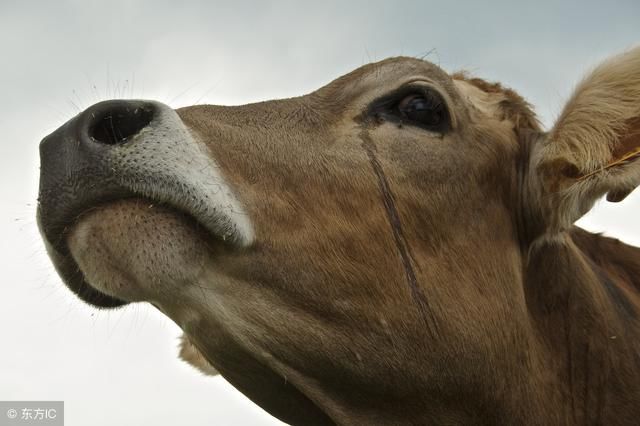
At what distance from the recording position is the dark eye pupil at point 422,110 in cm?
476

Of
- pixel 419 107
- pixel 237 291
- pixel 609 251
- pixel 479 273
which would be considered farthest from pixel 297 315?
pixel 609 251

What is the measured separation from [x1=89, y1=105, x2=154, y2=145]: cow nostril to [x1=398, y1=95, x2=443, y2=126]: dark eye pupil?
1.60 metres

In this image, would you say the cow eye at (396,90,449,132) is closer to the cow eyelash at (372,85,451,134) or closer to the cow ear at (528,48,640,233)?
the cow eyelash at (372,85,451,134)

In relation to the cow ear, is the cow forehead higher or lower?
higher

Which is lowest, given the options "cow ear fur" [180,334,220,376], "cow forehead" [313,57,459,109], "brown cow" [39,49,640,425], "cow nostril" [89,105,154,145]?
"cow ear fur" [180,334,220,376]

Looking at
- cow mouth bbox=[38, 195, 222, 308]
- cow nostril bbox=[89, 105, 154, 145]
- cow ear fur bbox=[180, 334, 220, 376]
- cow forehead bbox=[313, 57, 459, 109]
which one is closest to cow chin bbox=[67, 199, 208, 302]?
cow mouth bbox=[38, 195, 222, 308]

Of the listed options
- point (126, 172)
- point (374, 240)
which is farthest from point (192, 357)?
point (126, 172)

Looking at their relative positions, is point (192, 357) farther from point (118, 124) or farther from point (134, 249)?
point (118, 124)

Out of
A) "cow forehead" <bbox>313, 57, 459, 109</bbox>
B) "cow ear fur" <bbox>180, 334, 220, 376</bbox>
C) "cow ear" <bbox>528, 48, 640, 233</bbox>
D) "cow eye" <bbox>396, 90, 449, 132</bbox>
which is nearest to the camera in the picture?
"cow ear" <bbox>528, 48, 640, 233</bbox>

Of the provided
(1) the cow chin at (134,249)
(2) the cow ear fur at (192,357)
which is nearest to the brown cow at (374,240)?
(1) the cow chin at (134,249)

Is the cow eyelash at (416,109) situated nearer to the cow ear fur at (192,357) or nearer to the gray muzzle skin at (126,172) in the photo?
the gray muzzle skin at (126,172)

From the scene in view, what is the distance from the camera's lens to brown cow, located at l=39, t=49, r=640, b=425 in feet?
12.6

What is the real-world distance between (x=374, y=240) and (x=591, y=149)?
1.39m

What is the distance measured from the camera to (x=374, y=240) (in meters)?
4.39
